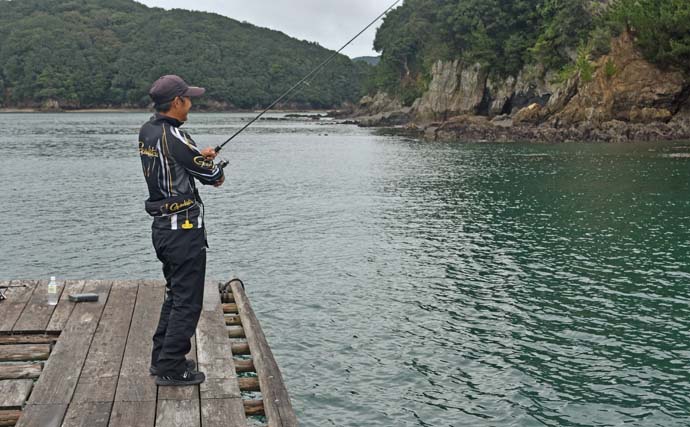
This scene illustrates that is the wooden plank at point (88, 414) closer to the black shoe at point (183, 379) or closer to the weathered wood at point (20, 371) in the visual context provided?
the black shoe at point (183, 379)

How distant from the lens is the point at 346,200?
32.1m

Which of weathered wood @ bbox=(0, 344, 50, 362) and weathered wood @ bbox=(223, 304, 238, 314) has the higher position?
weathered wood @ bbox=(0, 344, 50, 362)

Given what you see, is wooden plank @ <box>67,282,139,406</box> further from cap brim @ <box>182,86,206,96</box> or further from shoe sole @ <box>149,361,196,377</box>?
cap brim @ <box>182,86,206,96</box>

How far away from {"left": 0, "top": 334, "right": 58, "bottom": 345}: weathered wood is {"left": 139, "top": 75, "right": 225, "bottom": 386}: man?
1996mm

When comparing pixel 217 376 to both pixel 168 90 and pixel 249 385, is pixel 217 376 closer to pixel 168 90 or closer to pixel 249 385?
pixel 249 385

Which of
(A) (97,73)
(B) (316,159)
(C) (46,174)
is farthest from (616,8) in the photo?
(A) (97,73)

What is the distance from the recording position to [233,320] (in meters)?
9.42

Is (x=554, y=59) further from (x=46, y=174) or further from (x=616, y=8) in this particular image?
(x=46, y=174)

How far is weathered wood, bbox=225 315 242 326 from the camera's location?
9359mm

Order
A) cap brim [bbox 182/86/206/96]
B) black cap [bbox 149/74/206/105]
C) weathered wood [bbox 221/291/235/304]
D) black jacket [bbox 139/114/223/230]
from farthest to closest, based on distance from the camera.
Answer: weathered wood [bbox 221/291/235/304], cap brim [bbox 182/86/206/96], black cap [bbox 149/74/206/105], black jacket [bbox 139/114/223/230]

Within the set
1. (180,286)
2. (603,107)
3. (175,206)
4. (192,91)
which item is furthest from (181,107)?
(603,107)

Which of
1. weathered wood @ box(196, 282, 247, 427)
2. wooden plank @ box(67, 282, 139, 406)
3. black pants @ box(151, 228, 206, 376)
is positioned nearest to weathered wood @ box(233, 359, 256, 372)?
weathered wood @ box(196, 282, 247, 427)

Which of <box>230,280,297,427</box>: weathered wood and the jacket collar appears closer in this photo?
<box>230,280,297,427</box>: weathered wood

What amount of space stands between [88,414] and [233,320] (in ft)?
11.2
